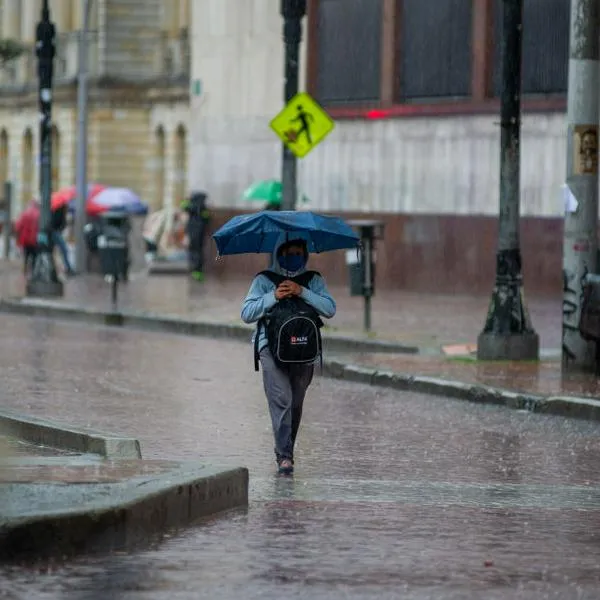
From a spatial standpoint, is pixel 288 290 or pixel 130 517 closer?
pixel 130 517

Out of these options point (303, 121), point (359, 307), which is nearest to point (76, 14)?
point (359, 307)

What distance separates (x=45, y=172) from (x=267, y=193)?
19.2ft

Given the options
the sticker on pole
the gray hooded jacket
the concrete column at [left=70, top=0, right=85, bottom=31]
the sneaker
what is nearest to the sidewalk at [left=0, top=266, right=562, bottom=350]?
the sticker on pole

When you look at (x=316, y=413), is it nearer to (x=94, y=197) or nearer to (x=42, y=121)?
(x=42, y=121)

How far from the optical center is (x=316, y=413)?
16.6 metres

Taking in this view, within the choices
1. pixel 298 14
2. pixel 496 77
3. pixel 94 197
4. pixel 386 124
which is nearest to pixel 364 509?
pixel 298 14

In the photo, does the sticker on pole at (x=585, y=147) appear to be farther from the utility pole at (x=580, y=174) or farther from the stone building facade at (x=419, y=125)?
the stone building facade at (x=419, y=125)

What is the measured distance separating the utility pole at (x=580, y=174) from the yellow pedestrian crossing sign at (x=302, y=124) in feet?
23.1

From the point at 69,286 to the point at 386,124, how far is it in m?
6.06

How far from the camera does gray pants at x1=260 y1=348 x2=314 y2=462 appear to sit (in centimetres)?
1220

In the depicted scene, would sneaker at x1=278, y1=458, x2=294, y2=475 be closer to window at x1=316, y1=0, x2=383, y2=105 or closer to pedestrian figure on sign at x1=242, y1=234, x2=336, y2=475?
pedestrian figure on sign at x1=242, y1=234, x2=336, y2=475

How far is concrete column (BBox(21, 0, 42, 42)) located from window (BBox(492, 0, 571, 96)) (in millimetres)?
36007

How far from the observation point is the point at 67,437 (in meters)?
12.6

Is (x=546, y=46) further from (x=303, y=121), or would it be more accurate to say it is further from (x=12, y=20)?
(x=12, y=20)
